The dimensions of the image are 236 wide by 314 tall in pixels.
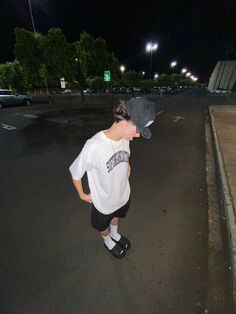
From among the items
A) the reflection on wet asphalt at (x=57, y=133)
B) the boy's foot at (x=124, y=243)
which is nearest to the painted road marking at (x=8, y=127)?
the reflection on wet asphalt at (x=57, y=133)

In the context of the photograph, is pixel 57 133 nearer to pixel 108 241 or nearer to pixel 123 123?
pixel 108 241

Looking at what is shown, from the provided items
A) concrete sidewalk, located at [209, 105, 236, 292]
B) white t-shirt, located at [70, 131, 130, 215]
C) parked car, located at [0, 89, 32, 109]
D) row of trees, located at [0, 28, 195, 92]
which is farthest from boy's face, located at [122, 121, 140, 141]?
row of trees, located at [0, 28, 195, 92]

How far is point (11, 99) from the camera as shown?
19672mm

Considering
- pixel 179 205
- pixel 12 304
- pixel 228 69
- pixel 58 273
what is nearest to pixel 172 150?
pixel 179 205

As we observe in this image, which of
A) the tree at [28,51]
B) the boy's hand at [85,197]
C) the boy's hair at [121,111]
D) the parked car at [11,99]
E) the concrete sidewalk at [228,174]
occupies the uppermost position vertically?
the tree at [28,51]

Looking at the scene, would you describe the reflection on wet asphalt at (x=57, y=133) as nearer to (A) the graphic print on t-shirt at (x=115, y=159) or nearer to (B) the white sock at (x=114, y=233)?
(B) the white sock at (x=114, y=233)

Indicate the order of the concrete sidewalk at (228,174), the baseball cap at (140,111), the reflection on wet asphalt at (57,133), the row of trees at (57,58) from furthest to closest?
1. the row of trees at (57,58)
2. the reflection on wet asphalt at (57,133)
3. the concrete sidewalk at (228,174)
4. the baseball cap at (140,111)

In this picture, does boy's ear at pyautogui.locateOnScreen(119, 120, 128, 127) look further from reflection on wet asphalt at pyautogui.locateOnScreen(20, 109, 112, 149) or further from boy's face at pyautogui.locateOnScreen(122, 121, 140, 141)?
reflection on wet asphalt at pyautogui.locateOnScreen(20, 109, 112, 149)

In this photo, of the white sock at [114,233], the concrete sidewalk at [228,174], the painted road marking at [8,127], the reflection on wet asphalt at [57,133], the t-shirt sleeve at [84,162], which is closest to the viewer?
the t-shirt sleeve at [84,162]

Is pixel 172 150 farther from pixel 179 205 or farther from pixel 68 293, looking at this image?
pixel 68 293

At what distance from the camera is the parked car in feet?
62.4

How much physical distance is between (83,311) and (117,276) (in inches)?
20.7

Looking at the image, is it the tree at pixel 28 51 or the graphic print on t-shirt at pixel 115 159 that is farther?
the tree at pixel 28 51

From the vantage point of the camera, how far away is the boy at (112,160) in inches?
67.6
